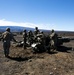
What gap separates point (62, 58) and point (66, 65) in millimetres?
2115

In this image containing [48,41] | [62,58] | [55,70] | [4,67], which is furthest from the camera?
[48,41]

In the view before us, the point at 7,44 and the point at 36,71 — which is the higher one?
the point at 7,44

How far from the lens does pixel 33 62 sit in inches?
527

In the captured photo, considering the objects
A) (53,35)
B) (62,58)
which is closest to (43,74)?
(62,58)

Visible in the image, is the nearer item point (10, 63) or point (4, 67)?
point (4, 67)

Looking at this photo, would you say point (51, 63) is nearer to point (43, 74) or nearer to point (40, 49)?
point (43, 74)

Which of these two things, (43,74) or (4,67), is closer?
(43,74)

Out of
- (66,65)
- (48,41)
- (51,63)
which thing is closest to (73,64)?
(66,65)

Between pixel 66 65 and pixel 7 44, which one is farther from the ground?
pixel 7 44

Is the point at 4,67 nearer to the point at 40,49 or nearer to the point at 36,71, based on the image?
the point at 36,71

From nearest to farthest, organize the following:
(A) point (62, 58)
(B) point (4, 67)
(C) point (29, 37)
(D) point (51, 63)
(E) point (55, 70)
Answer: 1. (E) point (55, 70)
2. (B) point (4, 67)
3. (D) point (51, 63)
4. (A) point (62, 58)
5. (C) point (29, 37)

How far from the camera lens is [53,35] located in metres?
19.5

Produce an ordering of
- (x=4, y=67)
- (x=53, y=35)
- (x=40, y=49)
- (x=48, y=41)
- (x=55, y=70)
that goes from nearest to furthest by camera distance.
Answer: (x=55, y=70), (x=4, y=67), (x=40, y=49), (x=53, y=35), (x=48, y=41)

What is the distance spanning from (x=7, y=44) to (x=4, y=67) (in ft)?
10.7
